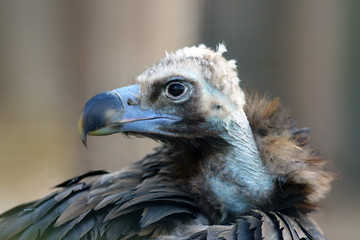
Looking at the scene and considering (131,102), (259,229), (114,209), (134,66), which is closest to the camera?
(259,229)

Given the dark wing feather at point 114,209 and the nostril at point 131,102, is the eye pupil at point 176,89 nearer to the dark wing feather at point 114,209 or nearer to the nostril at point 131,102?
the nostril at point 131,102

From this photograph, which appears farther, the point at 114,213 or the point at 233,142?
the point at 233,142

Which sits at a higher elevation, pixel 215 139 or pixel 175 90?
pixel 175 90

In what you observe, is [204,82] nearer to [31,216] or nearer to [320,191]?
[320,191]

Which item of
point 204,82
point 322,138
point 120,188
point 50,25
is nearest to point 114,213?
point 120,188

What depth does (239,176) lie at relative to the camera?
2.52m

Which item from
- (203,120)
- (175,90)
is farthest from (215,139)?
(175,90)

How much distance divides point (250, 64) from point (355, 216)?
2.46 meters

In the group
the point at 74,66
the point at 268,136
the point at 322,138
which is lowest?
the point at 322,138

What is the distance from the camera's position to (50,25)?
5.56 m

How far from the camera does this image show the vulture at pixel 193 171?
2350 mm

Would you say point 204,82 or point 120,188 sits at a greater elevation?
point 204,82

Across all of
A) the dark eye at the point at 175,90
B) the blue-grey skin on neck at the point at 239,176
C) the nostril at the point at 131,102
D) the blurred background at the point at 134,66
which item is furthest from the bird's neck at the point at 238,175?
the blurred background at the point at 134,66

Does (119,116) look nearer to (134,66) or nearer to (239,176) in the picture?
(239,176)
